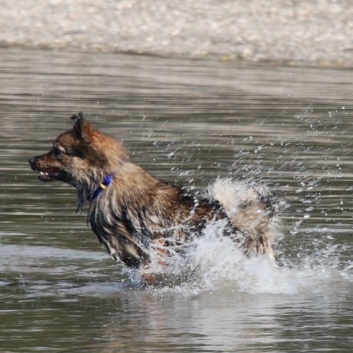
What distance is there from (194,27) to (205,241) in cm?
2321

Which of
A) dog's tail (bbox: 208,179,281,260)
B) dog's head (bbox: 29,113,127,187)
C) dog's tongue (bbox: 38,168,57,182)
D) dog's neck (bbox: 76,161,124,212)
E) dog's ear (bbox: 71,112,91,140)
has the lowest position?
dog's tail (bbox: 208,179,281,260)

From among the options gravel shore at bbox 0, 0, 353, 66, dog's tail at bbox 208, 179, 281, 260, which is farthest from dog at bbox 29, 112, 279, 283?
gravel shore at bbox 0, 0, 353, 66

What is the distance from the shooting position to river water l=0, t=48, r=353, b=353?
7.96 meters

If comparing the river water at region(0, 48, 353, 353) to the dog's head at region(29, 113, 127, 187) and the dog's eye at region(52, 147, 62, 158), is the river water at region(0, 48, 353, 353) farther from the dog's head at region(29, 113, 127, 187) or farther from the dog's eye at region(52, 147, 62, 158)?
the dog's eye at region(52, 147, 62, 158)

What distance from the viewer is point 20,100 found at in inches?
803

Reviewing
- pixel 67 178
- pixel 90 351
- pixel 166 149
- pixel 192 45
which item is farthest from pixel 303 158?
pixel 192 45

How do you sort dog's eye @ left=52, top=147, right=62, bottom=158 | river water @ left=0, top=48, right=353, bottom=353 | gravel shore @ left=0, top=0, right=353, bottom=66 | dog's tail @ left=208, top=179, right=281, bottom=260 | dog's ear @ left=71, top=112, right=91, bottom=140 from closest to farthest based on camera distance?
river water @ left=0, top=48, right=353, bottom=353
dog's ear @ left=71, top=112, right=91, bottom=140
dog's eye @ left=52, top=147, right=62, bottom=158
dog's tail @ left=208, top=179, right=281, bottom=260
gravel shore @ left=0, top=0, right=353, bottom=66

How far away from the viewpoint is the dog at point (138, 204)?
930cm

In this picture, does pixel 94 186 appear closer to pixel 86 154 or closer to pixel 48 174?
pixel 86 154

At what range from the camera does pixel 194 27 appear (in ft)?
106

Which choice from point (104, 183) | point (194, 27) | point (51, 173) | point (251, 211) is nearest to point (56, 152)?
point (51, 173)

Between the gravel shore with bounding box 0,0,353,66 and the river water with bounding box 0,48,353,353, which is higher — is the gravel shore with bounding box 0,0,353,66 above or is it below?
above

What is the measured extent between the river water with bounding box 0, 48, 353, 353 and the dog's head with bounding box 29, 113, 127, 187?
765 mm

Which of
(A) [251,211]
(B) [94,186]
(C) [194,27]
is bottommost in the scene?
(A) [251,211]
